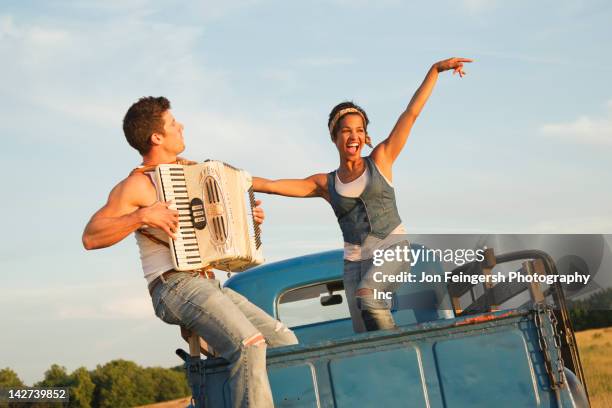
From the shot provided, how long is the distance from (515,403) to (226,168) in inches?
85.1

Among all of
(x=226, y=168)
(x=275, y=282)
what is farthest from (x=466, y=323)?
(x=275, y=282)

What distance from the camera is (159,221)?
4.57 metres

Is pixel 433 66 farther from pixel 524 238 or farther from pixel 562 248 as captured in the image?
pixel 562 248

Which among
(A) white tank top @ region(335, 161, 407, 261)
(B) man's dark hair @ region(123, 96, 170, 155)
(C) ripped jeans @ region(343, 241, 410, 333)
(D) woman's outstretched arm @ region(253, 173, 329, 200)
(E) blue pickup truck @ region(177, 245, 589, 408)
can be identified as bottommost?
(E) blue pickup truck @ region(177, 245, 589, 408)

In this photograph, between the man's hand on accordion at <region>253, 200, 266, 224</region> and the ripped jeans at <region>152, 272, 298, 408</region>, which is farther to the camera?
the man's hand on accordion at <region>253, 200, 266, 224</region>

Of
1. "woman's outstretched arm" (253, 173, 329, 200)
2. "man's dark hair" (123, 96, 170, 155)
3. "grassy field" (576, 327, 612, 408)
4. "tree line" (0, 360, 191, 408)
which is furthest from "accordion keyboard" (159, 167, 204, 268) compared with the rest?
"tree line" (0, 360, 191, 408)

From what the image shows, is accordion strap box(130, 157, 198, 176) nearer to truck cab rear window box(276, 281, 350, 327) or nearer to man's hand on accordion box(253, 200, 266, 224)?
man's hand on accordion box(253, 200, 266, 224)

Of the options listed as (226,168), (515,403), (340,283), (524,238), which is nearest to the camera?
(515,403)

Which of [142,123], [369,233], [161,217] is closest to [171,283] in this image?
[161,217]

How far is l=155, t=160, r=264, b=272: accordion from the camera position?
4.75 m

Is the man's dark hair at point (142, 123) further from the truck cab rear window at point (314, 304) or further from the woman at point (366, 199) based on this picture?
the truck cab rear window at point (314, 304)

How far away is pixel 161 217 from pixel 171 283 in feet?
1.22

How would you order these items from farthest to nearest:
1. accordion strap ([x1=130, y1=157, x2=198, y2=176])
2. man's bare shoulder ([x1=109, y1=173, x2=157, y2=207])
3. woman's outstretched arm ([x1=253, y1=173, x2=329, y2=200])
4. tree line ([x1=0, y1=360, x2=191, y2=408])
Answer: tree line ([x1=0, y1=360, x2=191, y2=408])
woman's outstretched arm ([x1=253, y1=173, x2=329, y2=200])
accordion strap ([x1=130, y1=157, x2=198, y2=176])
man's bare shoulder ([x1=109, y1=173, x2=157, y2=207])

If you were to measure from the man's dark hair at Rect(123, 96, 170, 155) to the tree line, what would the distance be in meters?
14.8
